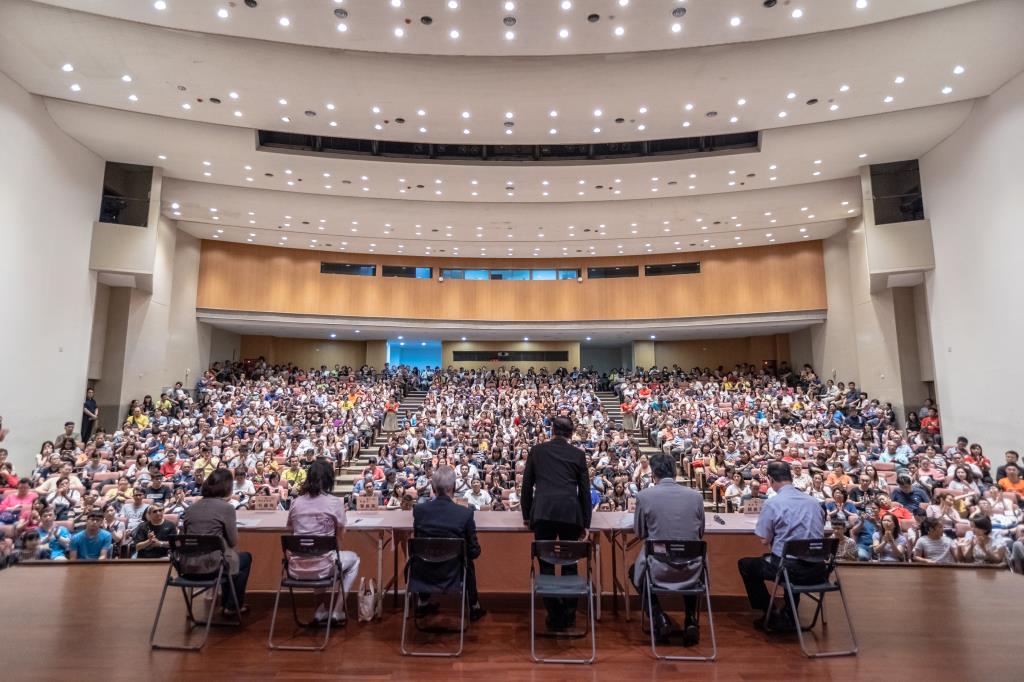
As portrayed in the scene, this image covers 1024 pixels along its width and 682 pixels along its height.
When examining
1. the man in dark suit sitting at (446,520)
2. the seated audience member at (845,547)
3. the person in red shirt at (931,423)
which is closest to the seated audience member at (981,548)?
the seated audience member at (845,547)

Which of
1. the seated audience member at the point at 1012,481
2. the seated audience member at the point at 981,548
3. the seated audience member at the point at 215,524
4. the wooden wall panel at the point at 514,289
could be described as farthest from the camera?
the wooden wall panel at the point at 514,289

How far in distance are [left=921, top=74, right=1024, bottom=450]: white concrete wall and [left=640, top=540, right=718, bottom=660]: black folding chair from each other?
8916 millimetres

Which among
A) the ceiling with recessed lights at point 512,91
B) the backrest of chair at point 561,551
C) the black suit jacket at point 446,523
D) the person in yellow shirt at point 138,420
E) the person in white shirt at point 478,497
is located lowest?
the person in white shirt at point 478,497

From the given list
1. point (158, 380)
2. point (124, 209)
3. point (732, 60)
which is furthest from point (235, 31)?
point (158, 380)

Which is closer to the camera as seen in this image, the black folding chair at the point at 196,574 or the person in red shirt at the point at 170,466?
the black folding chair at the point at 196,574

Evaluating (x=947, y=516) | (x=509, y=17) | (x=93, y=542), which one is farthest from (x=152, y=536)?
(x=947, y=516)

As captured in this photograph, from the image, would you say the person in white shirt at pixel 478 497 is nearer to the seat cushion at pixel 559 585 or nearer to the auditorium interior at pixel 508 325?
the auditorium interior at pixel 508 325

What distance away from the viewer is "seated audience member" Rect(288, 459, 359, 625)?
3410 millimetres

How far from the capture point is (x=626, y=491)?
316 inches

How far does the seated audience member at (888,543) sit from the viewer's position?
521cm

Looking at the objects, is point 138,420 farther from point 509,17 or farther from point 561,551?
point 561,551

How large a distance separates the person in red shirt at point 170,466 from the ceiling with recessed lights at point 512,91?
233 inches

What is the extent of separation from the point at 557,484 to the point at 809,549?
4.97ft

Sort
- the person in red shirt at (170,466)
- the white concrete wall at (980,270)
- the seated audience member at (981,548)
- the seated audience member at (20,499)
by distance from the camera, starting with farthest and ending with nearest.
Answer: the white concrete wall at (980,270), the person in red shirt at (170,466), the seated audience member at (20,499), the seated audience member at (981,548)
